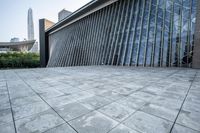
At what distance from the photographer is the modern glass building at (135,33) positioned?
12.5 metres

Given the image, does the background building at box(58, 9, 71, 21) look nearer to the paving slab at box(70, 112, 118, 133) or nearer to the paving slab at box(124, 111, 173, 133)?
the paving slab at box(70, 112, 118, 133)

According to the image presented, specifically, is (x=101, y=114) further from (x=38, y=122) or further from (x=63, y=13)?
(x=63, y=13)

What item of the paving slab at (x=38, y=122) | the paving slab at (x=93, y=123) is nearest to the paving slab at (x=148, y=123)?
the paving slab at (x=93, y=123)

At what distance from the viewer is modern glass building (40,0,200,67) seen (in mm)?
12484

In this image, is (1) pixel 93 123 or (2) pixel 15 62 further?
(2) pixel 15 62

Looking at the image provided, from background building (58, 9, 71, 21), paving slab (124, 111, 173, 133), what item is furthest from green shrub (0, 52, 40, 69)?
background building (58, 9, 71, 21)

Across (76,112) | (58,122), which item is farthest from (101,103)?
(58,122)

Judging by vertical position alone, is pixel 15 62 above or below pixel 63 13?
below

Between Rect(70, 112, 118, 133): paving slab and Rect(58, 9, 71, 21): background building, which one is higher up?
Rect(58, 9, 71, 21): background building

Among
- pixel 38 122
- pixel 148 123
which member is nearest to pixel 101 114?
pixel 148 123

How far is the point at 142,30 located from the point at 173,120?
15.1 m

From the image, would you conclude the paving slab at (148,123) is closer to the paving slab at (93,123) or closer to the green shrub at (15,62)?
the paving slab at (93,123)

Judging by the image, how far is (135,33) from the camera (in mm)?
16016

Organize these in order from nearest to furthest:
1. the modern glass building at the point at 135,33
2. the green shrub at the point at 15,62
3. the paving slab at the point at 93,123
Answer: the paving slab at the point at 93,123 < the modern glass building at the point at 135,33 < the green shrub at the point at 15,62
